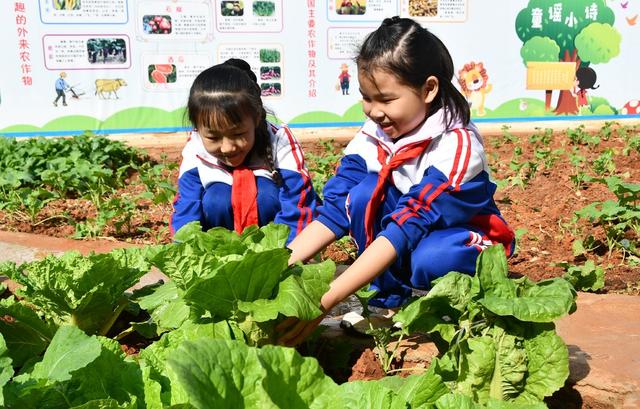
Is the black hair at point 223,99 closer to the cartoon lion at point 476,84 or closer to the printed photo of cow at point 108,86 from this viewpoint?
the printed photo of cow at point 108,86

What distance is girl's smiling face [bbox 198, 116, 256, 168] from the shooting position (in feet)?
9.45

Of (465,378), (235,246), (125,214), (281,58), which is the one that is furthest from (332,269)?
(281,58)

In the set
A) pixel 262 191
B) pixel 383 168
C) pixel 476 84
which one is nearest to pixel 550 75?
pixel 476 84

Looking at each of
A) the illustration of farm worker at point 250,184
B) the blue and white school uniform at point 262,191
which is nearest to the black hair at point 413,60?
the illustration of farm worker at point 250,184

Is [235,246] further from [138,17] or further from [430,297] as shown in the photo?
[138,17]

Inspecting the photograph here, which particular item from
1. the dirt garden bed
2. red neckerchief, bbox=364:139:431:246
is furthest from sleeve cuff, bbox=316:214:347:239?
the dirt garden bed

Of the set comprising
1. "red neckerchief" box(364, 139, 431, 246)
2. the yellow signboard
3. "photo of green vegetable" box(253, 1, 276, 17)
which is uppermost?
"photo of green vegetable" box(253, 1, 276, 17)

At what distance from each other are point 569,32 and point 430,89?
711 centimetres

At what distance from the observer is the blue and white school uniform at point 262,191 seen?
322cm

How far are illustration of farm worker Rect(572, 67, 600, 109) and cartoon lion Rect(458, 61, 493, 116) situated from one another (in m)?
1.25

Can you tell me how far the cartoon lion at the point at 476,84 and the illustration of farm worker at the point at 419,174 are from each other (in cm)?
612

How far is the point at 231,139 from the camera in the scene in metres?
2.91

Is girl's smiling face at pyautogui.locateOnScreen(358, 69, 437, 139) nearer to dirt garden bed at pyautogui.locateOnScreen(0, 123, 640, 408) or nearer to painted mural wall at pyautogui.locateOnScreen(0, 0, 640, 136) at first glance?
dirt garden bed at pyautogui.locateOnScreen(0, 123, 640, 408)

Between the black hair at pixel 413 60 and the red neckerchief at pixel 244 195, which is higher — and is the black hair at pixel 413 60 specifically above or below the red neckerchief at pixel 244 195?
above
